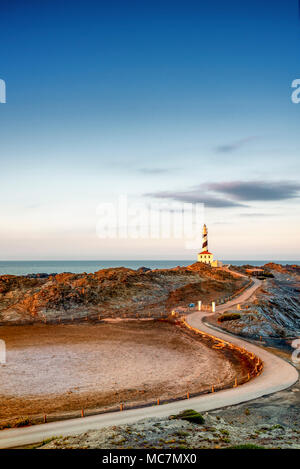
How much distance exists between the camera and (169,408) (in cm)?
2047

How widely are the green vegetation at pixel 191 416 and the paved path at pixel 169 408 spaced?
0.79 metres

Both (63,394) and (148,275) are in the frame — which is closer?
(63,394)

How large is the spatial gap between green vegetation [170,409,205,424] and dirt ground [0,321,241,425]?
446 cm

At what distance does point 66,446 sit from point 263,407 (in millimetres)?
11972

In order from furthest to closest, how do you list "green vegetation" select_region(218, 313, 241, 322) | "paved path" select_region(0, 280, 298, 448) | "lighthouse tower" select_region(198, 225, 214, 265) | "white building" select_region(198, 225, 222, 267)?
1. "lighthouse tower" select_region(198, 225, 214, 265)
2. "white building" select_region(198, 225, 222, 267)
3. "green vegetation" select_region(218, 313, 241, 322)
4. "paved path" select_region(0, 280, 298, 448)

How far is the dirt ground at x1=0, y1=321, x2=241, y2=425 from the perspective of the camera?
75.9 ft

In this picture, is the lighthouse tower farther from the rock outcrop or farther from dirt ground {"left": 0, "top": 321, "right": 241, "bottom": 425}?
dirt ground {"left": 0, "top": 321, "right": 241, "bottom": 425}

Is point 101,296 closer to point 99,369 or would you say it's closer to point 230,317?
point 230,317

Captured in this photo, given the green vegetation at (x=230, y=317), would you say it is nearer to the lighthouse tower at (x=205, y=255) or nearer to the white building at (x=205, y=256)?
the white building at (x=205, y=256)

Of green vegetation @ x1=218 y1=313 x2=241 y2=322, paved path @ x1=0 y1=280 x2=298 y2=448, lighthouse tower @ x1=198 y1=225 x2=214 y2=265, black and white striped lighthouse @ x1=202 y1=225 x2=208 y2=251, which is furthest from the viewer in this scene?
black and white striped lighthouse @ x1=202 y1=225 x2=208 y2=251

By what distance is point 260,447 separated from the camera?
14.1 metres

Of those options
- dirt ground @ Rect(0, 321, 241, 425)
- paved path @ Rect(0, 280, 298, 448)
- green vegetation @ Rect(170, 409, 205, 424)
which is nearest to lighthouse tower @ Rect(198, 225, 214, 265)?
dirt ground @ Rect(0, 321, 241, 425)
